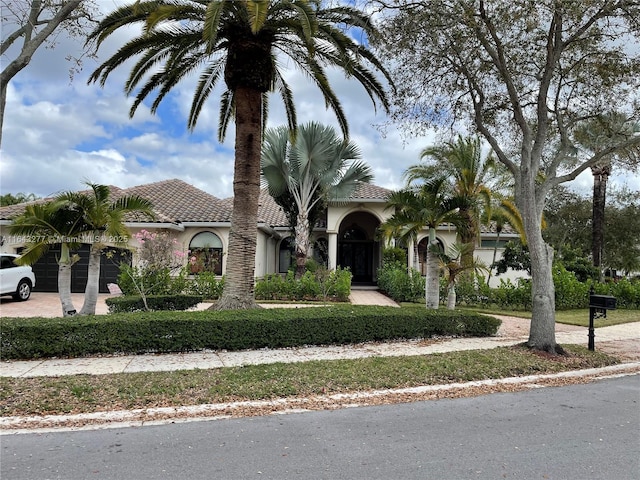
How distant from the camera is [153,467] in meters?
3.94

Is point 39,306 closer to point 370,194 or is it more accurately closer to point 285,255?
point 285,255

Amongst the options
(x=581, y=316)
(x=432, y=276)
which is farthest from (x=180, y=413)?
(x=581, y=316)

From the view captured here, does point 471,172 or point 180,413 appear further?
point 471,172

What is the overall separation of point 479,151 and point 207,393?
1613cm

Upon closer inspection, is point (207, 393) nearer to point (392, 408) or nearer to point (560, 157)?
point (392, 408)

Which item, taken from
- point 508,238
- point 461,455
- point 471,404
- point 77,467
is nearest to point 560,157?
point 471,404

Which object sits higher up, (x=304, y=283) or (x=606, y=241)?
(x=606, y=241)

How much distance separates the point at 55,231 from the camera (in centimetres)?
931

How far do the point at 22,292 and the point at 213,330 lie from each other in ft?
39.6

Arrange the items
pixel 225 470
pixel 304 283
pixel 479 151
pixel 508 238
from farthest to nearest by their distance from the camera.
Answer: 1. pixel 508 238
2. pixel 479 151
3. pixel 304 283
4. pixel 225 470

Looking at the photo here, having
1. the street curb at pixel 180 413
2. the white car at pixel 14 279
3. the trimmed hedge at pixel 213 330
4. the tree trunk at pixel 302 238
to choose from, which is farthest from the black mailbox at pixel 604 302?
the white car at pixel 14 279

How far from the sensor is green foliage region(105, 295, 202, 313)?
451 inches

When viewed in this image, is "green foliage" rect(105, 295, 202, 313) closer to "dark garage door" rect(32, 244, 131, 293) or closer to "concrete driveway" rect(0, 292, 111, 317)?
"concrete driveway" rect(0, 292, 111, 317)

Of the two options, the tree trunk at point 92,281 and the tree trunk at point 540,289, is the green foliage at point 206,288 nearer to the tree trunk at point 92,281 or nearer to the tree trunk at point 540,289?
the tree trunk at point 92,281
